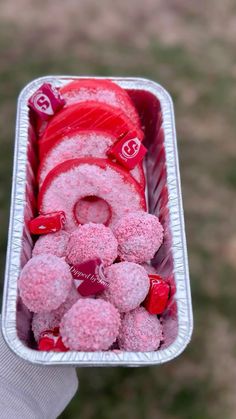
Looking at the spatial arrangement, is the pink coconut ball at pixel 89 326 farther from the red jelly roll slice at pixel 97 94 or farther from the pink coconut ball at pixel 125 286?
the red jelly roll slice at pixel 97 94

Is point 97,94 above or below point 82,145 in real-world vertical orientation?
above

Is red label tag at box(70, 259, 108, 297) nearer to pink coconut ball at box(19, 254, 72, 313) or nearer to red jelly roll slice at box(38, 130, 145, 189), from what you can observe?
pink coconut ball at box(19, 254, 72, 313)

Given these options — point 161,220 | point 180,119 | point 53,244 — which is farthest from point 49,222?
point 180,119

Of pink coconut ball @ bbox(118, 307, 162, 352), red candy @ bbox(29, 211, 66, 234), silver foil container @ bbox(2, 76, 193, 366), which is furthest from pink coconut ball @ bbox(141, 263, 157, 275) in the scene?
red candy @ bbox(29, 211, 66, 234)

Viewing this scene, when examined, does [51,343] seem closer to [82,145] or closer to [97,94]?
[82,145]

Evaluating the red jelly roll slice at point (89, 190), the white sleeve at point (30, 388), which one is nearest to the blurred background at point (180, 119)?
the white sleeve at point (30, 388)

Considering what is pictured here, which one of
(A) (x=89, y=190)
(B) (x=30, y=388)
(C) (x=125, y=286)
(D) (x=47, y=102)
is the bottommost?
(B) (x=30, y=388)
